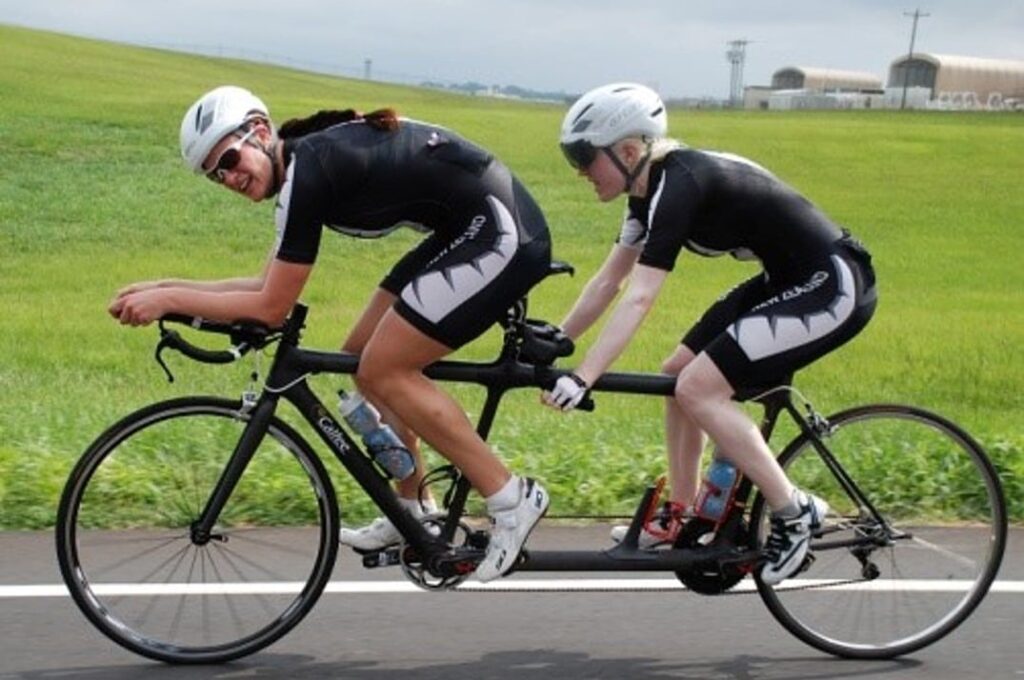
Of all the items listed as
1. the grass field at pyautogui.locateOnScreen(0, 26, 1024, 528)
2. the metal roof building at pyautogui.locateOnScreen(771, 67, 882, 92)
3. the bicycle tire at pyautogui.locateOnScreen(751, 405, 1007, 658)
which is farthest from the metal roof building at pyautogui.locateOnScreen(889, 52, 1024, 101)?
the bicycle tire at pyautogui.locateOnScreen(751, 405, 1007, 658)

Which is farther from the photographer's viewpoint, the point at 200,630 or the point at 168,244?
the point at 168,244

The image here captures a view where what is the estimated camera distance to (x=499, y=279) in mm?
4953

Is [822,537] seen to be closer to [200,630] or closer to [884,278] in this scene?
[200,630]

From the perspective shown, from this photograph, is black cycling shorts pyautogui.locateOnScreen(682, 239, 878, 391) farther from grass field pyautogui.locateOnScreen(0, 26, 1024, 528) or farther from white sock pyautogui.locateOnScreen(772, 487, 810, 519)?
grass field pyautogui.locateOnScreen(0, 26, 1024, 528)

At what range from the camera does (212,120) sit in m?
4.75

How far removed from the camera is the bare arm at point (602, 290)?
5.33 m

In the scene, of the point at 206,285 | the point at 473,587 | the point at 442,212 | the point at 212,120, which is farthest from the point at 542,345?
the point at 212,120

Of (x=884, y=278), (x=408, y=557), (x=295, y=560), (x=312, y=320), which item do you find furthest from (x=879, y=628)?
(x=884, y=278)

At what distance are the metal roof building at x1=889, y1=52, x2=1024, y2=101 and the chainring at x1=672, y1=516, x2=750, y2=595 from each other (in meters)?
133

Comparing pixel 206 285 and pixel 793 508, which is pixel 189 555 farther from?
pixel 793 508

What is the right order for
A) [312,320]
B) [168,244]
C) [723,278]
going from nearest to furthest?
1. [312,320]
2. [723,278]
3. [168,244]

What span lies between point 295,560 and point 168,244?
1968cm

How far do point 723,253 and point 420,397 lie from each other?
42.0 inches

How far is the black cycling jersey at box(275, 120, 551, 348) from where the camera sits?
4.83m
